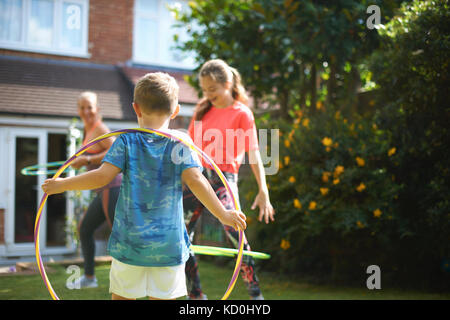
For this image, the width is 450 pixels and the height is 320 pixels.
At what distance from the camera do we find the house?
28.3ft

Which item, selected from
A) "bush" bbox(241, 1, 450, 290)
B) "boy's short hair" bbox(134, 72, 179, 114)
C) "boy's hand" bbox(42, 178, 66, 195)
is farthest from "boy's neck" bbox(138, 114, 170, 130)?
"bush" bbox(241, 1, 450, 290)

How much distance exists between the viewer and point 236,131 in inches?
145

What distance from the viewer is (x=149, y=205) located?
2348 mm

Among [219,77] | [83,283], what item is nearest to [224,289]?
[83,283]

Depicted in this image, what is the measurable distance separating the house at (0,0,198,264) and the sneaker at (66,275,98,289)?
3.95 meters

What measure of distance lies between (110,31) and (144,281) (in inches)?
341

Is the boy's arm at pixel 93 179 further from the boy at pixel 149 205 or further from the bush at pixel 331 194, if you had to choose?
the bush at pixel 331 194

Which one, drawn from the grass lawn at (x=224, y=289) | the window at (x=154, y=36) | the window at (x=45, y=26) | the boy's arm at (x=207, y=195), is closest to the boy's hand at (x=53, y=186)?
the boy's arm at (x=207, y=195)

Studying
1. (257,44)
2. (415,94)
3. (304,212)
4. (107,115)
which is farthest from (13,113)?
(415,94)

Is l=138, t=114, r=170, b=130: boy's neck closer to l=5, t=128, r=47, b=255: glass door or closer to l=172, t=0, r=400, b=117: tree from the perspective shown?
l=172, t=0, r=400, b=117: tree

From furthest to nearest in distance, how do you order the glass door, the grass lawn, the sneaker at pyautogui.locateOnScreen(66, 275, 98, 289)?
the glass door < the sneaker at pyautogui.locateOnScreen(66, 275, 98, 289) < the grass lawn

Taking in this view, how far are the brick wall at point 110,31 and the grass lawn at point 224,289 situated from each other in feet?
17.9

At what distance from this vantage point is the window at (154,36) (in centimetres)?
1055
